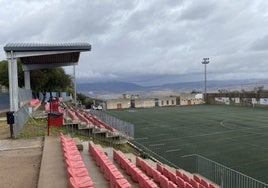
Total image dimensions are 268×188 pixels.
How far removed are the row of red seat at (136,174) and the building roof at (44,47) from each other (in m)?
9.88

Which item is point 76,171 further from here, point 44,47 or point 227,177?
point 44,47

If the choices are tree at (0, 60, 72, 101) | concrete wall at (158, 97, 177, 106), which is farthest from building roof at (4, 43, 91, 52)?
concrete wall at (158, 97, 177, 106)

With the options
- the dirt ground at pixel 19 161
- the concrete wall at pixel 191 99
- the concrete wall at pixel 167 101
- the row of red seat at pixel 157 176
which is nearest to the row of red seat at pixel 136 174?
the row of red seat at pixel 157 176

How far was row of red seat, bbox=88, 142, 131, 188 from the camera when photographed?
8.67 metres

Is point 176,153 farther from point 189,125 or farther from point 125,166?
point 189,125

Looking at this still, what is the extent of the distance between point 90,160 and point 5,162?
3.16m

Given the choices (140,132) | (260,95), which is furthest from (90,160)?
(260,95)

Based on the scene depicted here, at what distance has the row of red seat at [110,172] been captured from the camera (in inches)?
341

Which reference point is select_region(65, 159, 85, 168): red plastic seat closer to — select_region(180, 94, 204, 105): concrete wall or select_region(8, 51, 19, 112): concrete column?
select_region(8, 51, 19, 112): concrete column

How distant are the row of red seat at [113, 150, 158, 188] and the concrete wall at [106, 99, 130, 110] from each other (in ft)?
186

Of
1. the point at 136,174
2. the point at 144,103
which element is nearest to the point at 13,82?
the point at 136,174

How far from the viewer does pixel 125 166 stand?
516 inches

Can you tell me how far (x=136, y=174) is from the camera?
11352 mm

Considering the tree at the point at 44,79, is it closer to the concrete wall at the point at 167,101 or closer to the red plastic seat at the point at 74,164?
the concrete wall at the point at 167,101
